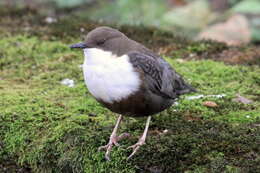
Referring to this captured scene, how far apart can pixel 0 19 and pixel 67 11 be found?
3.45m

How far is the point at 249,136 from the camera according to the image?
3807 millimetres

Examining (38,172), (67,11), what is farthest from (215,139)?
(67,11)

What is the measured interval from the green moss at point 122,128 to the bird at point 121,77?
0.59 ft

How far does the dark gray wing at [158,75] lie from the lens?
3730 millimetres

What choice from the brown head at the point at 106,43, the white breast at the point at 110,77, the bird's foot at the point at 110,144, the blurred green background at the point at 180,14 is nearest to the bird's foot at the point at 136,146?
the bird's foot at the point at 110,144

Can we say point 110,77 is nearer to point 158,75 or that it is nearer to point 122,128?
point 158,75

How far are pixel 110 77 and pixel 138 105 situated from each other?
34cm

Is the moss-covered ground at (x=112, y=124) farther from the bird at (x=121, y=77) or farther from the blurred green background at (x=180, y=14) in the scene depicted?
the blurred green background at (x=180, y=14)

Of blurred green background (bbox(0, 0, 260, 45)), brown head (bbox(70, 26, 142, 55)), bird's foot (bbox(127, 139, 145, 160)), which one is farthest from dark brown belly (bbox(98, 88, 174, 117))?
blurred green background (bbox(0, 0, 260, 45))

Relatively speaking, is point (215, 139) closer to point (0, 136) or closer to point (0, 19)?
point (0, 136)

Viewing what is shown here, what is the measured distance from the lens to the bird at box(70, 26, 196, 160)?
355cm

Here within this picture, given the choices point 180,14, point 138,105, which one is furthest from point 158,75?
point 180,14

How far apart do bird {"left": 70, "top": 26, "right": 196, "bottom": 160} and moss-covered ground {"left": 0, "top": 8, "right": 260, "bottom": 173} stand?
0.21 metres

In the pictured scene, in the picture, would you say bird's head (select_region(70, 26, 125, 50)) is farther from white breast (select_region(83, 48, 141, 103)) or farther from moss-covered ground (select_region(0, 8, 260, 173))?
moss-covered ground (select_region(0, 8, 260, 173))
